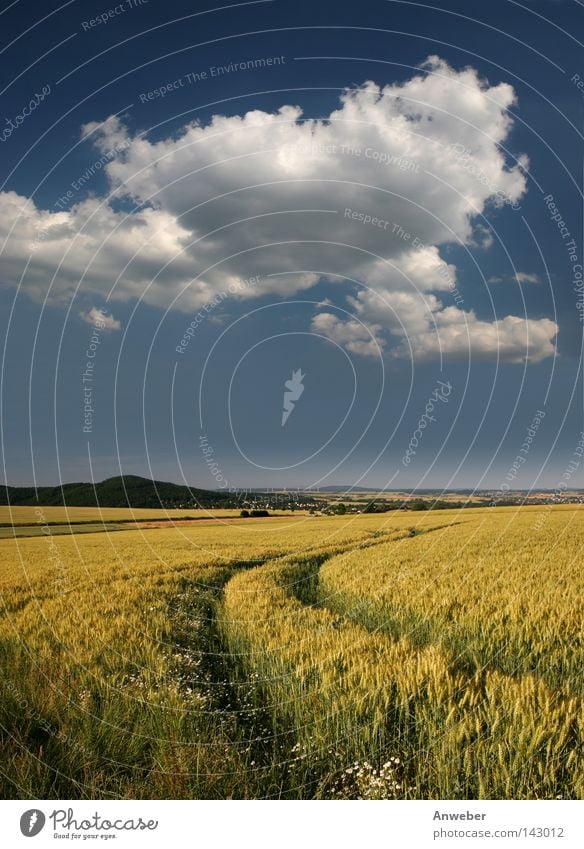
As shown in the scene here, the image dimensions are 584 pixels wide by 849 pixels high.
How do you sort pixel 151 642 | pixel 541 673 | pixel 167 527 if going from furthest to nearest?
pixel 167 527, pixel 541 673, pixel 151 642

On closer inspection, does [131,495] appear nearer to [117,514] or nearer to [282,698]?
[117,514]

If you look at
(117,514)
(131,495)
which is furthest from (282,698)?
(117,514)

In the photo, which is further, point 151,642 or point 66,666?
point 151,642

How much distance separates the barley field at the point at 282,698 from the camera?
398 centimetres

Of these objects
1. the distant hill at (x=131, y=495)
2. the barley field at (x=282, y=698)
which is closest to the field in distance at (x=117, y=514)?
the distant hill at (x=131, y=495)

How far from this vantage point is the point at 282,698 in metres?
5.16

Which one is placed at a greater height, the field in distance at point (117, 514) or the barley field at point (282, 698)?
the barley field at point (282, 698)

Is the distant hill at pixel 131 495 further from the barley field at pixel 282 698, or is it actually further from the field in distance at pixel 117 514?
the barley field at pixel 282 698

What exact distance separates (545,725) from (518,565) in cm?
1004

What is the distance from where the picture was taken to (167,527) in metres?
39.0

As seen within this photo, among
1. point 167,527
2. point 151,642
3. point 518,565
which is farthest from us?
point 167,527

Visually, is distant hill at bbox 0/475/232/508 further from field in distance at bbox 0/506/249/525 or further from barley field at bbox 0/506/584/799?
barley field at bbox 0/506/584/799
